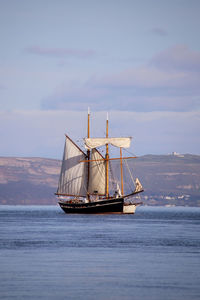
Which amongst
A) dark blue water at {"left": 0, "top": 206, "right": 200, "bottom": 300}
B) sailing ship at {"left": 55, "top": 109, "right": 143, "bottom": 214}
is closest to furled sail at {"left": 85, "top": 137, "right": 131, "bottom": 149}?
sailing ship at {"left": 55, "top": 109, "right": 143, "bottom": 214}

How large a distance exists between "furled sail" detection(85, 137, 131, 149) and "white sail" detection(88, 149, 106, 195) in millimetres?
4212

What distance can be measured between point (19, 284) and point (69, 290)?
299cm

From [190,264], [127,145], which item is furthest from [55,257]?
[127,145]

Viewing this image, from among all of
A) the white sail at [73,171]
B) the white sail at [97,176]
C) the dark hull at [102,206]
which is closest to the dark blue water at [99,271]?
the white sail at [73,171]

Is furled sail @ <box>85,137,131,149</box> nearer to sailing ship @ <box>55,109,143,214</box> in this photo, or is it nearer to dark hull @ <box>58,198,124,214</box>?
sailing ship @ <box>55,109,143,214</box>

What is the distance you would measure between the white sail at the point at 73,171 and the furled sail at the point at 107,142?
225 inches

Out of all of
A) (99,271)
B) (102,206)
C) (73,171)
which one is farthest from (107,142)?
(99,271)

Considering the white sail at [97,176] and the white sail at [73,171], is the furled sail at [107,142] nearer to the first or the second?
the white sail at [97,176]

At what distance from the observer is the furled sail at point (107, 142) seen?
139m

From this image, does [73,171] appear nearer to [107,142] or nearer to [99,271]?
[107,142]

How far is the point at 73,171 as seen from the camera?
131875 millimetres

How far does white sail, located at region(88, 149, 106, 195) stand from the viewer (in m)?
133

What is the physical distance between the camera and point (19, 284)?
32.6m

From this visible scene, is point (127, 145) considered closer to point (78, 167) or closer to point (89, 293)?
point (78, 167)
